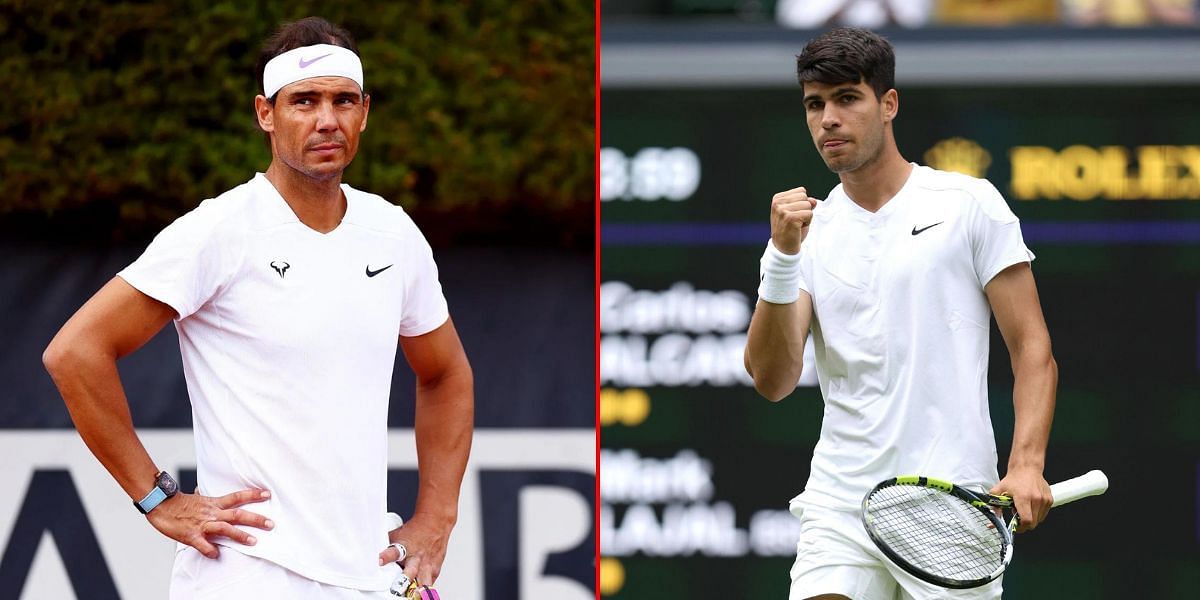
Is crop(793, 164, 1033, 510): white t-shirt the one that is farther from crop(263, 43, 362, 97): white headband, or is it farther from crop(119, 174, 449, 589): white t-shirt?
crop(263, 43, 362, 97): white headband

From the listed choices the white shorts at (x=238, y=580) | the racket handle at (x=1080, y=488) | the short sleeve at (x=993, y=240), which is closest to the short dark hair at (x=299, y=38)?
the white shorts at (x=238, y=580)

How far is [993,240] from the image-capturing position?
11.8 feet

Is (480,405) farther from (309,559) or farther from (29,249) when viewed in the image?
(309,559)

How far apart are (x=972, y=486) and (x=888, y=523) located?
0.76ft

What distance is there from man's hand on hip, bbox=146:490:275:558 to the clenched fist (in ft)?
3.55

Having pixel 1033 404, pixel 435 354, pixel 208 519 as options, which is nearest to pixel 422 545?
pixel 435 354

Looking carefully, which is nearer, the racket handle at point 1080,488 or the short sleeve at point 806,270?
the racket handle at point 1080,488

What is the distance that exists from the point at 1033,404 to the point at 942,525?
31cm

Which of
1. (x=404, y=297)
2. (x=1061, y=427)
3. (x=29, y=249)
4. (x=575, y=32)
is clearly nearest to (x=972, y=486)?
(x=404, y=297)

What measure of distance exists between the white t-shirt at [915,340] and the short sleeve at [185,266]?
1278 millimetres

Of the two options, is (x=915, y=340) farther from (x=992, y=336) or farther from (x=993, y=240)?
(x=992, y=336)

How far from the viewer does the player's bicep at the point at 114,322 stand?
9.86ft

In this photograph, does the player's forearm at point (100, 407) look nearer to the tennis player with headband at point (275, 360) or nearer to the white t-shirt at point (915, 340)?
the tennis player with headband at point (275, 360)

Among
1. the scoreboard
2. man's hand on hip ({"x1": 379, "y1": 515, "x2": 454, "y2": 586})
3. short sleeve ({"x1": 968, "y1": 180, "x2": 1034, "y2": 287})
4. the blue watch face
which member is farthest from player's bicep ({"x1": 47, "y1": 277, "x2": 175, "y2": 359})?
the scoreboard
